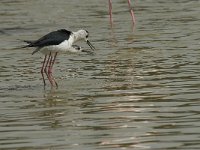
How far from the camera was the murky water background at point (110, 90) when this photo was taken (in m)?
8.84

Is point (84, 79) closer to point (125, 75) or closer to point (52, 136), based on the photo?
point (125, 75)

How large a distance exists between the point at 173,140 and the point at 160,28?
514 inches

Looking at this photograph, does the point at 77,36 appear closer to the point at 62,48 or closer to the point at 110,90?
the point at 62,48

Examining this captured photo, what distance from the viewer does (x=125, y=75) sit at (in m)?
14.0

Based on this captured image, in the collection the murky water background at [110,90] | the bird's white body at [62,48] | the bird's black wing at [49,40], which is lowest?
the murky water background at [110,90]

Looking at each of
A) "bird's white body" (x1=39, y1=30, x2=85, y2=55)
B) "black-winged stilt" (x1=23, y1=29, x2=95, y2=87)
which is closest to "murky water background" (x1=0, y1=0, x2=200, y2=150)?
"black-winged stilt" (x1=23, y1=29, x2=95, y2=87)

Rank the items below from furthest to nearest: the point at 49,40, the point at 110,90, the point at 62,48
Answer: the point at 62,48 → the point at 49,40 → the point at 110,90

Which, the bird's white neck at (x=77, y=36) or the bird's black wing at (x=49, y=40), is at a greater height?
the bird's black wing at (x=49, y=40)

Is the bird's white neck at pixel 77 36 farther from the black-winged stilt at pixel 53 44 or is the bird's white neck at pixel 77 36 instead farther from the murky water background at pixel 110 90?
the murky water background at pixel 110 90

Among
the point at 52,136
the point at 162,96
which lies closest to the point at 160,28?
the point at 162,96

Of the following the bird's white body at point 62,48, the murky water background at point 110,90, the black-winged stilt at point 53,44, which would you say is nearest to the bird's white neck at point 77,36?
the black-winged stilt at point 53,44

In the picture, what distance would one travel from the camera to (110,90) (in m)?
12.4

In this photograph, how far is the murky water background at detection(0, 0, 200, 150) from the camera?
29.0ft

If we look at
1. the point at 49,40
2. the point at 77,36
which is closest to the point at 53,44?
the point at 49,40
